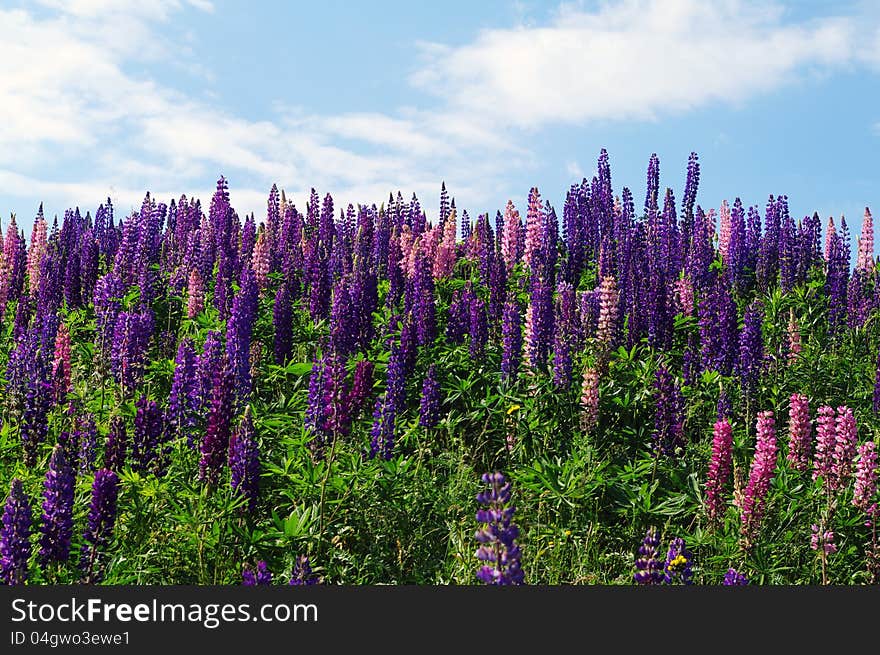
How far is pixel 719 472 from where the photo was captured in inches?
228

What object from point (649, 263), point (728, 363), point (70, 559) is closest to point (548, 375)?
point (728, 363)

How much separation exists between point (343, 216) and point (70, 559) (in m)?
11.5

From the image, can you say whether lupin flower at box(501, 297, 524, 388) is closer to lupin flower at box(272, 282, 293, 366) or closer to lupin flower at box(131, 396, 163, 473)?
lupin flower at box(272, 282, 293, 366)

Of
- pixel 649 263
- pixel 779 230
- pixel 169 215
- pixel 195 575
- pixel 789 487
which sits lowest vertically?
pixel 195 575

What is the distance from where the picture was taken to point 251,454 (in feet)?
17.7

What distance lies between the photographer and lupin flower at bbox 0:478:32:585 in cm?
427

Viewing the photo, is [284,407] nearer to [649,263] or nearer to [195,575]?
[195,575]

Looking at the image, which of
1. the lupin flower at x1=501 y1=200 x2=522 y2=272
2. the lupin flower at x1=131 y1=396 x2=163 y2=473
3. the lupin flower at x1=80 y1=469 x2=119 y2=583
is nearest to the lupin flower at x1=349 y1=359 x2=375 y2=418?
the lupin flower at x1=131 y1=396 x2=163 y2=473

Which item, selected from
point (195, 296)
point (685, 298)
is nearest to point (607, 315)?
point (685, 298)

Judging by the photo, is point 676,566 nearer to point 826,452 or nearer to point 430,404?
point 826,452

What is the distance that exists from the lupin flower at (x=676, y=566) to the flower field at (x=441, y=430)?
3cm

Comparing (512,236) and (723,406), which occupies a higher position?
(512,236)

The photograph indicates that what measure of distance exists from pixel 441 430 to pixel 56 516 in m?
3.50

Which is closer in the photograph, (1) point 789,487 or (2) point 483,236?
(1) point 789,487
